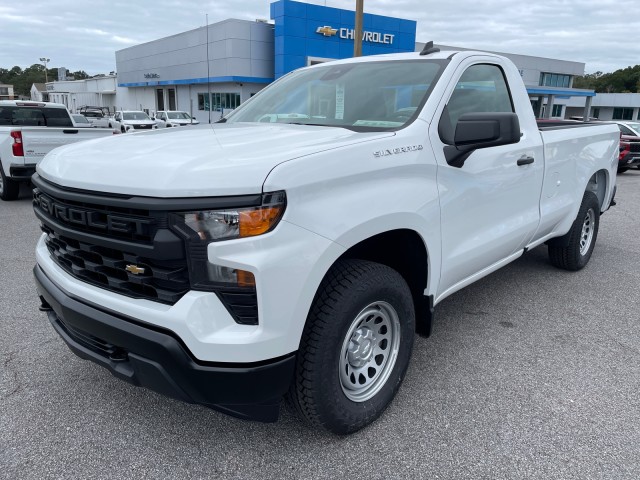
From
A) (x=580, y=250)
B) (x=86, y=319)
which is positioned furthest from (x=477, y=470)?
(x=580, y=250)

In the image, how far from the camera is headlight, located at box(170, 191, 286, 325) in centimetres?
202

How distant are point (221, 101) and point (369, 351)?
3935cm

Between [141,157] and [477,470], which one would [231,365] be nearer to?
[141,157]

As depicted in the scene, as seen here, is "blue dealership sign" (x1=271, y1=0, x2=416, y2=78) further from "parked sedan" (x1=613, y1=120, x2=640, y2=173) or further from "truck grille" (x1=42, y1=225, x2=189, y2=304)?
"truck grille" (x1=42, y1=225, x2=189, y2=304)

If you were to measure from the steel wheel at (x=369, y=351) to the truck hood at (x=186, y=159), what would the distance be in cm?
87

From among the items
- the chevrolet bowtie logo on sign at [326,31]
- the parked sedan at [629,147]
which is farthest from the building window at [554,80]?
the parked sedan at [629,147]

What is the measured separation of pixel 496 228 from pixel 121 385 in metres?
2.61

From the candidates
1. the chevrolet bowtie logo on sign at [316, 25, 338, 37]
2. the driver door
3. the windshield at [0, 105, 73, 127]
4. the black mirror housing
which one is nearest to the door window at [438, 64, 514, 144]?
the driver door

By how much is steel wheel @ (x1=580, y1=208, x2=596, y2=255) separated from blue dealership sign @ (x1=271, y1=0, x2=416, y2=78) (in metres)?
30.0

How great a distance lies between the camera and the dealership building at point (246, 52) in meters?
33.3

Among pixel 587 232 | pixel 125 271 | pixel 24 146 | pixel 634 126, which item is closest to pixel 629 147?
pixel 634 126

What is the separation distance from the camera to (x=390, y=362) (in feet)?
9.26

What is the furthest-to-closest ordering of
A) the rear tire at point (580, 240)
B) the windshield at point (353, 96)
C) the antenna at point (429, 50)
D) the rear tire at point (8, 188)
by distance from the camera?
1. the rear tire at point (8, 188)
2. the rear tire at point (580, 240)
3. the antenna at point (429, 50)
4. the windshield at point (353, 96)

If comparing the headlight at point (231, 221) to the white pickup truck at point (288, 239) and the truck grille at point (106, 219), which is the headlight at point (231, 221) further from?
the truck grille at point (106, 219)
